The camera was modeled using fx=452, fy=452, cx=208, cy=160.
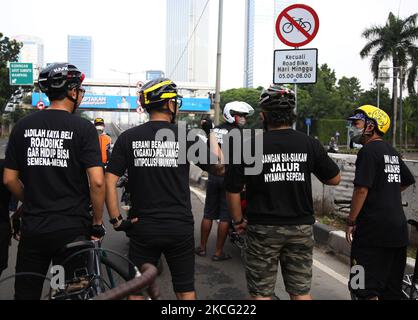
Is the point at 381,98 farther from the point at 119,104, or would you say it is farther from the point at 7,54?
the point at 7,54

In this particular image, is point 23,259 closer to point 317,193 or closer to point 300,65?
point 300,65

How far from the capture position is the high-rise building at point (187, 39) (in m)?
Result: 25.2

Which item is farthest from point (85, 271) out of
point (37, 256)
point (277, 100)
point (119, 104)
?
point (119, 104)

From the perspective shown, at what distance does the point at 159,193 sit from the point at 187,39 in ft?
87.7

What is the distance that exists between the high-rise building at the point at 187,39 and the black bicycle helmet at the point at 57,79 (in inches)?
Answer: 763

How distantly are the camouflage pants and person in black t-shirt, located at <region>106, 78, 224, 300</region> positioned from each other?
424 millimetres

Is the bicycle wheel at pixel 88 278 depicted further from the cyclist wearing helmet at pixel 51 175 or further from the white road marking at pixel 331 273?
the white road marking at pixel 331 273

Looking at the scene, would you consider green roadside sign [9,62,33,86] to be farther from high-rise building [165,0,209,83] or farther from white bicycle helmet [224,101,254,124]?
white bicycle helmet [224,101,254,124]

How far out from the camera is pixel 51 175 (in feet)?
9.02

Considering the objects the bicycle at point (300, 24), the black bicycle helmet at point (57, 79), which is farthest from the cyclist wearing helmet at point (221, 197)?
the black bicycle helmet at point (57, 79)

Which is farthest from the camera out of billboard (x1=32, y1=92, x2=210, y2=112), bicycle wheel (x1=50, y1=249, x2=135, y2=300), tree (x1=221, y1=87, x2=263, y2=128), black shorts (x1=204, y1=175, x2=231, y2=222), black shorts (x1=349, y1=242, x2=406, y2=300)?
tree (x1=221, y1=87, x2=263, y2=128)

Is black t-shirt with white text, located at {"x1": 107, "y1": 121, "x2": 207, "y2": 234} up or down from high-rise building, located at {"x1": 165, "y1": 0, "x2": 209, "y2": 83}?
down

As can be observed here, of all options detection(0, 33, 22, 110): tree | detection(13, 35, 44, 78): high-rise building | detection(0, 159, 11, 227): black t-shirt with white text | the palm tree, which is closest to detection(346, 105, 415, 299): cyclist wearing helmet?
detection(0, 159, 11, 227): black t-shirt with white text

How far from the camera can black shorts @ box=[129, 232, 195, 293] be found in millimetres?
2891
